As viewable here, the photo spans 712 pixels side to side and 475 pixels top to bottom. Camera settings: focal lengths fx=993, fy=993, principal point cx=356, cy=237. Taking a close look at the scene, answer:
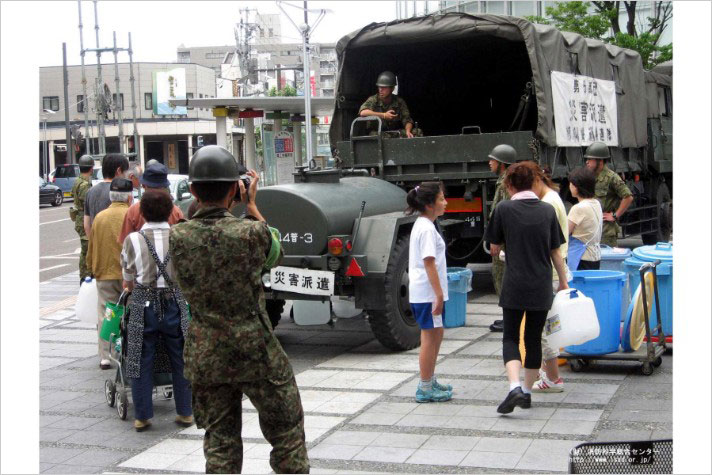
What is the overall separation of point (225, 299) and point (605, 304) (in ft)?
14.2

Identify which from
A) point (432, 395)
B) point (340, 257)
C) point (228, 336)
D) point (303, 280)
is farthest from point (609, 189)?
point (228, 336)

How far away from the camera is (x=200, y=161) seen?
14.0 ft

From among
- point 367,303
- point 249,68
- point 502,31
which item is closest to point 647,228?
point 502,31

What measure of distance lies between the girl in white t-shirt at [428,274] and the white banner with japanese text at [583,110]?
16.4 ft

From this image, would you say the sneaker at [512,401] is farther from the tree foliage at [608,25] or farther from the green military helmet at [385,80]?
the tree foliage at [608,25]

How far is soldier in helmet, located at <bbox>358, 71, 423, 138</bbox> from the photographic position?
1217 cm

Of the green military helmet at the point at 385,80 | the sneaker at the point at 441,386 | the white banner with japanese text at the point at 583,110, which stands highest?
the green military helmet at the point at 385,80

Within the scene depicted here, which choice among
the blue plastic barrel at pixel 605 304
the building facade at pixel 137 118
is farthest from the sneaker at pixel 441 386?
the building facade at pixel 137 118

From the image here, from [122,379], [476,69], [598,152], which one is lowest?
[122,379]

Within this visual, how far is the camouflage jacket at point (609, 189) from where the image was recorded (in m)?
10.7

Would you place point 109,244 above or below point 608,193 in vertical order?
below

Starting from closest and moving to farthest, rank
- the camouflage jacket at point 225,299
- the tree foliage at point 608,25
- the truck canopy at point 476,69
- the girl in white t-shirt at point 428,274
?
1. the camouflage jacket at point 225,299
2. the girl in white t-shirt at point 428,274
3. the truck canopy at point 476,69
4. the tree foliage at point 608,25

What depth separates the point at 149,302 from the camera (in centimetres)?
661

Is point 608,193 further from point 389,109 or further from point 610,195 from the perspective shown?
point 389,109
